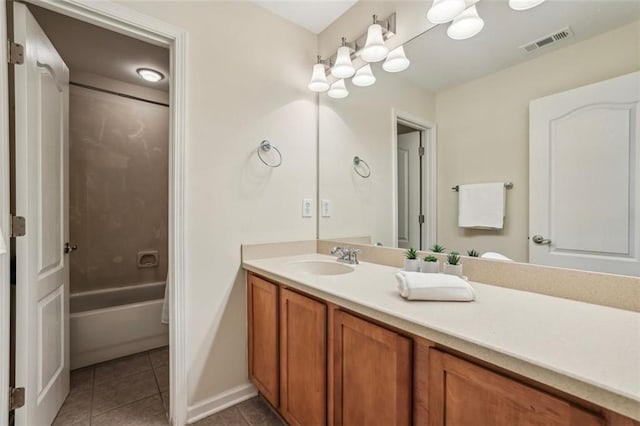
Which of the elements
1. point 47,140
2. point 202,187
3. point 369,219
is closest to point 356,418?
point 369,219

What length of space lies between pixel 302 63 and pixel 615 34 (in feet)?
5.21

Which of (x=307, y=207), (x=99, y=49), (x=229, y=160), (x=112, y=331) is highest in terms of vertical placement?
(x=99, y=49)

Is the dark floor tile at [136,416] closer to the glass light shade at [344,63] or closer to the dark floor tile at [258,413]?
the dark floor tile at [258,413]

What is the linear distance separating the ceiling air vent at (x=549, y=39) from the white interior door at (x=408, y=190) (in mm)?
543

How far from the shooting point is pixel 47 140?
1.45 metres

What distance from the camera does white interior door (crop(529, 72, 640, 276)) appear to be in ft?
2.78

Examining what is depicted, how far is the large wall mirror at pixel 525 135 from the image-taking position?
87 cm

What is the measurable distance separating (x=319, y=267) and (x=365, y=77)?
1.22 meters

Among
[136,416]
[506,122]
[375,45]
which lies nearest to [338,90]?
[375,45]

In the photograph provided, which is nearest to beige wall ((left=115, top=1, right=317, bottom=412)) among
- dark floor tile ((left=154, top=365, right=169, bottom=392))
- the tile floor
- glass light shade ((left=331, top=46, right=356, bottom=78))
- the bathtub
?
the tile floor

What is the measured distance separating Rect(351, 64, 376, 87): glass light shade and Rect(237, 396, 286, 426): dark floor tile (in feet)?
6.64

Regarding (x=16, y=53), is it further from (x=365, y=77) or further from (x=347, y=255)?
(x=347, y=255)

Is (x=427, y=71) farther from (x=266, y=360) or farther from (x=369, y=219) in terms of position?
(x=266, y=360)

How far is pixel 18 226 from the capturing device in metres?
1.23
